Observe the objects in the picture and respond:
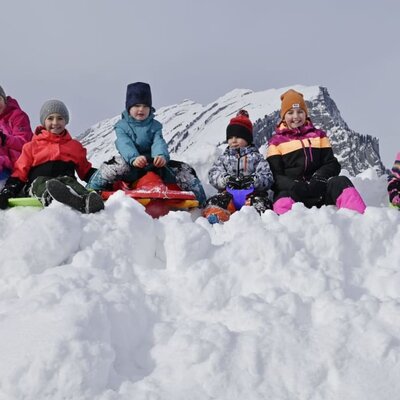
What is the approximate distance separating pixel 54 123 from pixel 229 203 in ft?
6.35

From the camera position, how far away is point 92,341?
8.39 feet

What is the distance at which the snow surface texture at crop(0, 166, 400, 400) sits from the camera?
2500 mm

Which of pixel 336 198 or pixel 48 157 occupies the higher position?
pixel 48 157

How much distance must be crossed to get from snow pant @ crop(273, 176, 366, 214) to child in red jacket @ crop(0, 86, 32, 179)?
275cm

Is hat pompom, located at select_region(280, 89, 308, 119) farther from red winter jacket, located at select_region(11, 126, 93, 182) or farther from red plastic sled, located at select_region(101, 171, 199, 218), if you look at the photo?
red winter jacket, located at select_region(11, 126, 93, 182)

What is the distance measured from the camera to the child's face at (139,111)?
17.6ft

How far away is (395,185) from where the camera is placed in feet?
18.2

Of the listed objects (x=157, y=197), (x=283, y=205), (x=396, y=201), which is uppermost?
(x=157, y=197)

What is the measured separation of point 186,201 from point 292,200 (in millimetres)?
1043

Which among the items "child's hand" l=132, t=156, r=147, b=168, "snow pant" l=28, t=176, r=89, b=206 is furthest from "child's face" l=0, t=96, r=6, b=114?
"child's hand" l=132, t=156, r=147, b=168

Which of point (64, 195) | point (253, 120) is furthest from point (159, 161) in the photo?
point (253, 120)

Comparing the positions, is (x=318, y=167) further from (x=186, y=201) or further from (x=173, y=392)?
(x=173, y=392)

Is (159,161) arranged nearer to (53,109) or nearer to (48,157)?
(48,157)

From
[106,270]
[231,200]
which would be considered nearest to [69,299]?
[106,270]
